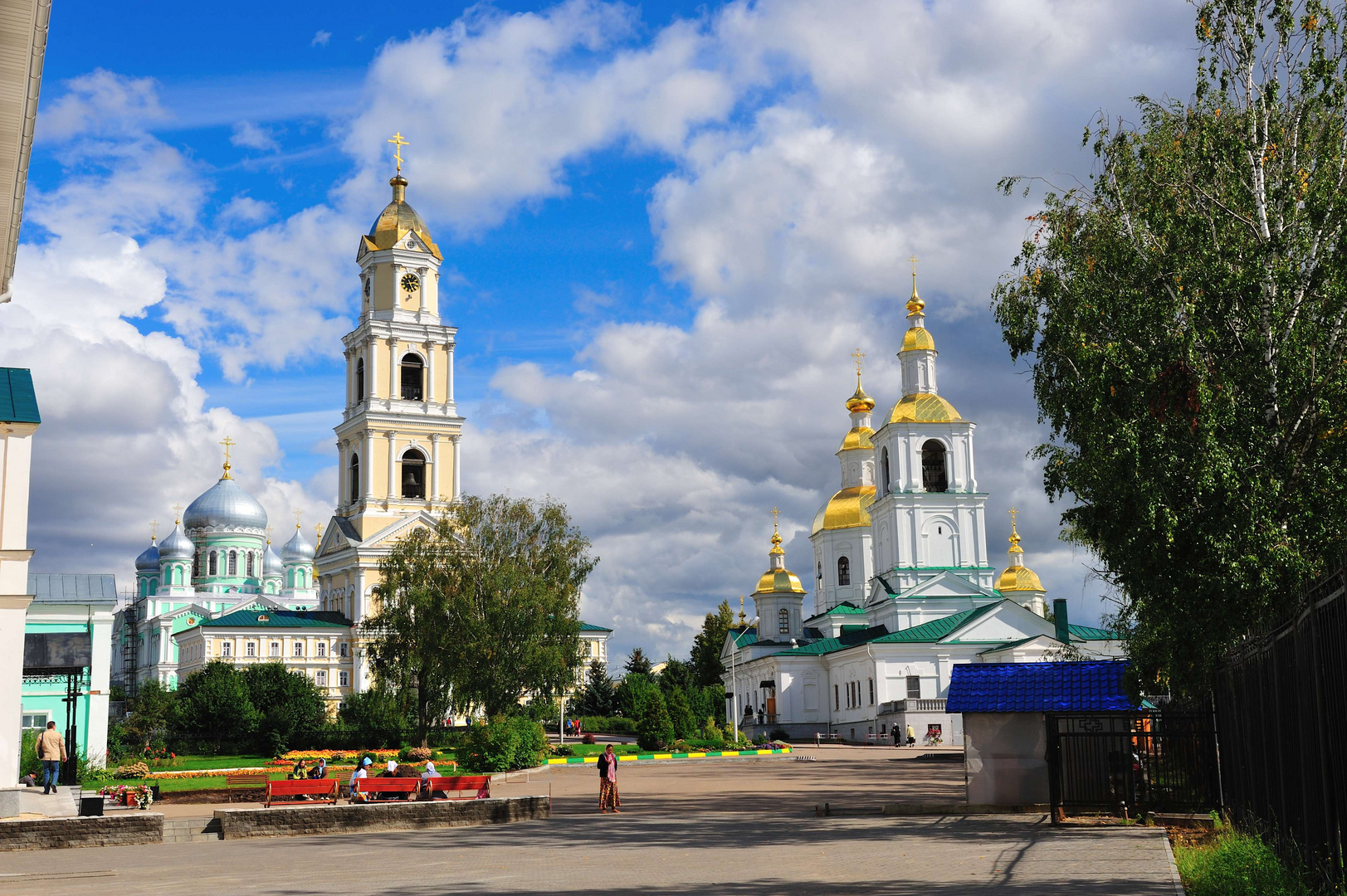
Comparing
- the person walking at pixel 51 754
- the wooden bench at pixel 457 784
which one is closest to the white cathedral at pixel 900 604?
the wooden bench at pixel 457 784

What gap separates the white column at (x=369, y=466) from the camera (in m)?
79.9

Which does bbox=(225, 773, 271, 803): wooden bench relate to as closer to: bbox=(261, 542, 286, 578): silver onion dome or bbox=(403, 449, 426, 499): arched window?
bbox=(403, 449, 426, 499): arched window

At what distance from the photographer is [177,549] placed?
400 feet

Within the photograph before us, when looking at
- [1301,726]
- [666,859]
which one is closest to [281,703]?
[666,859]

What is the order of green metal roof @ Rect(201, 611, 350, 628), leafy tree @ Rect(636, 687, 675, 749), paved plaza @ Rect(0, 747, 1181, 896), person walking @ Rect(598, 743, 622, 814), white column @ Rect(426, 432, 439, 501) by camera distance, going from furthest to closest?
1. green metal roof @ Rect(201, 611, 350, 628)
2. white column @ Rect(426, 432, 439, 501)
3. leafy tree @ Rect(636, 687, 675, 749)
4. person walking @ Rect(598, 743, 622, 814)
5. paved plaza @ Rect(0, 747, 1181, 896)

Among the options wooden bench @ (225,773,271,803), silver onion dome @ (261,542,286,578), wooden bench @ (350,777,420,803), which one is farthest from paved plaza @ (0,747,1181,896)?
silver onion dome @ (261,542,286,578)

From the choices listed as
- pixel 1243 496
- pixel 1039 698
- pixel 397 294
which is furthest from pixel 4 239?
pixel 397 294

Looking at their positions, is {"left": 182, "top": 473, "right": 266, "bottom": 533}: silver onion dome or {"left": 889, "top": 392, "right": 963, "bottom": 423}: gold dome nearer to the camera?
{"left": 889, "top": 392, "right": 963, "bottom": 423}: gold dome

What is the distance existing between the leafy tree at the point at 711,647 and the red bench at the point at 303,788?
252 ft

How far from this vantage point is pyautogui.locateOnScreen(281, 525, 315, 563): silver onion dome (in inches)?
5172

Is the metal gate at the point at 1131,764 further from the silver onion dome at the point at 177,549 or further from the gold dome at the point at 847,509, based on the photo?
the silver onion dome at the point at 177,549

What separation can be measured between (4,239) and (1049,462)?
47.1ft

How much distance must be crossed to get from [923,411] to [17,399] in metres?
57.6

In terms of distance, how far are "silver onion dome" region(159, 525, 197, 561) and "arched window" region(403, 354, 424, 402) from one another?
49630 mm
